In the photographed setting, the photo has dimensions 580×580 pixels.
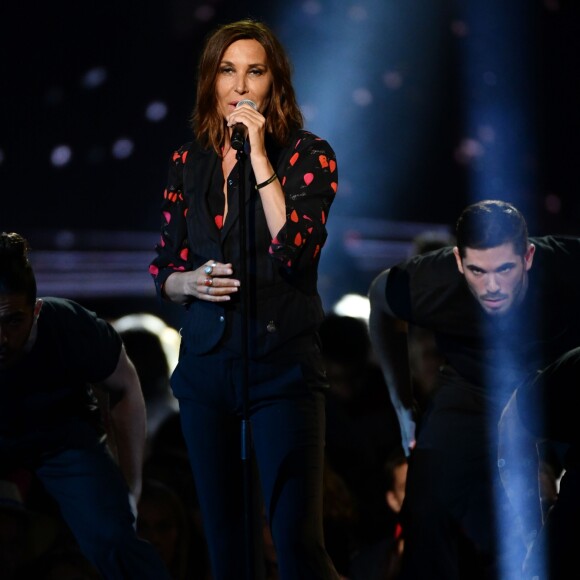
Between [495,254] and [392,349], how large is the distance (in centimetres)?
67

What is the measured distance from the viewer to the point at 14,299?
3174mm

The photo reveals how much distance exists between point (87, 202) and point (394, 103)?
227 cm

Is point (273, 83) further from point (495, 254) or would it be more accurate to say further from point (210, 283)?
point (495, 254)

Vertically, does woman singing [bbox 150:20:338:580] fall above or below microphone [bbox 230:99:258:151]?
below

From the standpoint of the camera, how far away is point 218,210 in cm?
283

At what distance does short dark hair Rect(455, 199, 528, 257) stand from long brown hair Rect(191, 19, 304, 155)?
80 centimetres

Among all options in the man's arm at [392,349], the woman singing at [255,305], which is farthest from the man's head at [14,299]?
the man's arm at [392,349]

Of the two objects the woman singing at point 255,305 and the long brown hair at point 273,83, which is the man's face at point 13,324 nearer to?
the woman singing at point 255,305

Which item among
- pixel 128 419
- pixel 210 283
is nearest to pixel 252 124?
pixel 210 283

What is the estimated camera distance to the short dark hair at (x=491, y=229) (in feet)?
11.1

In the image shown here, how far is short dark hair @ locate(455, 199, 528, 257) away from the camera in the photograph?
3.38 m

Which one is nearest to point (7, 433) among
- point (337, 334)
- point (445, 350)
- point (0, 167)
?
point (445, 350)

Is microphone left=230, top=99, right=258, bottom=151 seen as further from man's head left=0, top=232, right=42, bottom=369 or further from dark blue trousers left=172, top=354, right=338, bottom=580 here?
man's head left=0, top=232, right=42, bottom=369

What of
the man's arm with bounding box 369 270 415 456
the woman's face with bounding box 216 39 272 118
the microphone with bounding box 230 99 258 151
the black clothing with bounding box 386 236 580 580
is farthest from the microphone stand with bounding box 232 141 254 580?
the man's arm with bounding box 369 270 415 456
